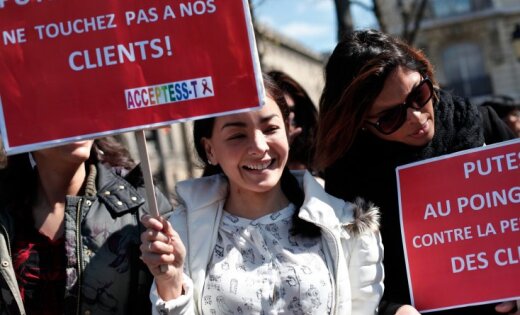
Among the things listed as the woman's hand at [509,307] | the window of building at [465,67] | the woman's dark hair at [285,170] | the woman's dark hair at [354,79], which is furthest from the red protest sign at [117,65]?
the window of building at [465,67]

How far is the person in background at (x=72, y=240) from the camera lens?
289 centimetres

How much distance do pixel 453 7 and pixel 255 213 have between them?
2963 cm

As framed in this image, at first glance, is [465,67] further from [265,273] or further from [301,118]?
[265,273]

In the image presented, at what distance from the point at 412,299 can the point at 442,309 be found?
0.12 m

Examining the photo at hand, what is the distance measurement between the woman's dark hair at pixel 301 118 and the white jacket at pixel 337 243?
177 cm

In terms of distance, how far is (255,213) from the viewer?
9.35 feet

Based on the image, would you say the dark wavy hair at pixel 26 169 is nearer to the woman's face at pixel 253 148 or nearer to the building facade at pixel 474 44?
the woman's face at pixel 253 148

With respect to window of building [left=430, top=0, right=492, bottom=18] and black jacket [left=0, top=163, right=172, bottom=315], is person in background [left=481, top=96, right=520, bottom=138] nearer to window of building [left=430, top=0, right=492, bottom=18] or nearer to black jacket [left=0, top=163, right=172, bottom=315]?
black jacket [left=0, top=163, right=172, bottom=315]

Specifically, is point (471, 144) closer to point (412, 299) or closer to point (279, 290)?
point (412, 299)

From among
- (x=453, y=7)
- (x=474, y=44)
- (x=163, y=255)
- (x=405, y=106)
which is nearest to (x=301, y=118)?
(x=405, y=106)

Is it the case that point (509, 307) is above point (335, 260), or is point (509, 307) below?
below

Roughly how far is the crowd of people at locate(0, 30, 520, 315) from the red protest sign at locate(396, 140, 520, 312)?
12cm

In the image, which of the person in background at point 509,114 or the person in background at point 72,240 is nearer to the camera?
the person in background at point 72,240

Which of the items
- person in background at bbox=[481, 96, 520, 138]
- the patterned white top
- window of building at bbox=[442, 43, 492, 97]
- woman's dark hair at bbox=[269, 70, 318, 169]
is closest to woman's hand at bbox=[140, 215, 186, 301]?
the patterned white top
